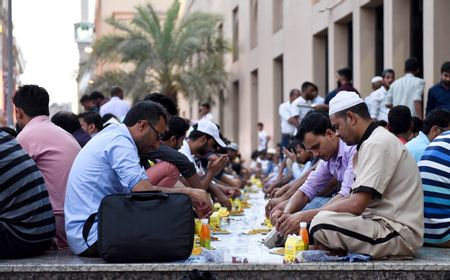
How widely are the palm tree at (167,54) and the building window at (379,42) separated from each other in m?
17.2

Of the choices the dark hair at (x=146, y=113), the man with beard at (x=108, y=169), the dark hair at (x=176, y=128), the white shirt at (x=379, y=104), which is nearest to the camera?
the man with beard at (x=108, y=169)

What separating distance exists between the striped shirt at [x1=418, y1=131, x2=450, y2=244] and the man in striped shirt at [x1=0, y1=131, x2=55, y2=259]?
123 inches

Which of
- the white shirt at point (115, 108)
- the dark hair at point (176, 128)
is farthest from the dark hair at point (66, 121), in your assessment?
the white shirt at point (115, 108)

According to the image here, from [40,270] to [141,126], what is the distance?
1425 millimetres

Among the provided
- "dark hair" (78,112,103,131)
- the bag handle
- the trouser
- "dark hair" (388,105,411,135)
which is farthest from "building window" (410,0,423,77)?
the trouser

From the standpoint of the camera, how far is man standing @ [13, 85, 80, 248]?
777cm

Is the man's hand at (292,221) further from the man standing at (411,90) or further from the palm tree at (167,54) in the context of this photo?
the palm tree at (167,54)

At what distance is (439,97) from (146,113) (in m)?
7.29

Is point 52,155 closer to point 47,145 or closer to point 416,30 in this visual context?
point 47,145

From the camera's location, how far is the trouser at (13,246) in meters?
6.84

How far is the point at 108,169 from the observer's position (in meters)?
7.20

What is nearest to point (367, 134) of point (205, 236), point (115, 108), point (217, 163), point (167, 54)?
point (205, 236)

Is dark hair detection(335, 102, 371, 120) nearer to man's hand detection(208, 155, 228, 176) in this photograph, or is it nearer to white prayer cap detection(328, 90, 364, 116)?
white prayer cap detection(328, 90, 364, 116)

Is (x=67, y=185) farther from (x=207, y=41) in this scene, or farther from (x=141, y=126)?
(x=207, y=41)
